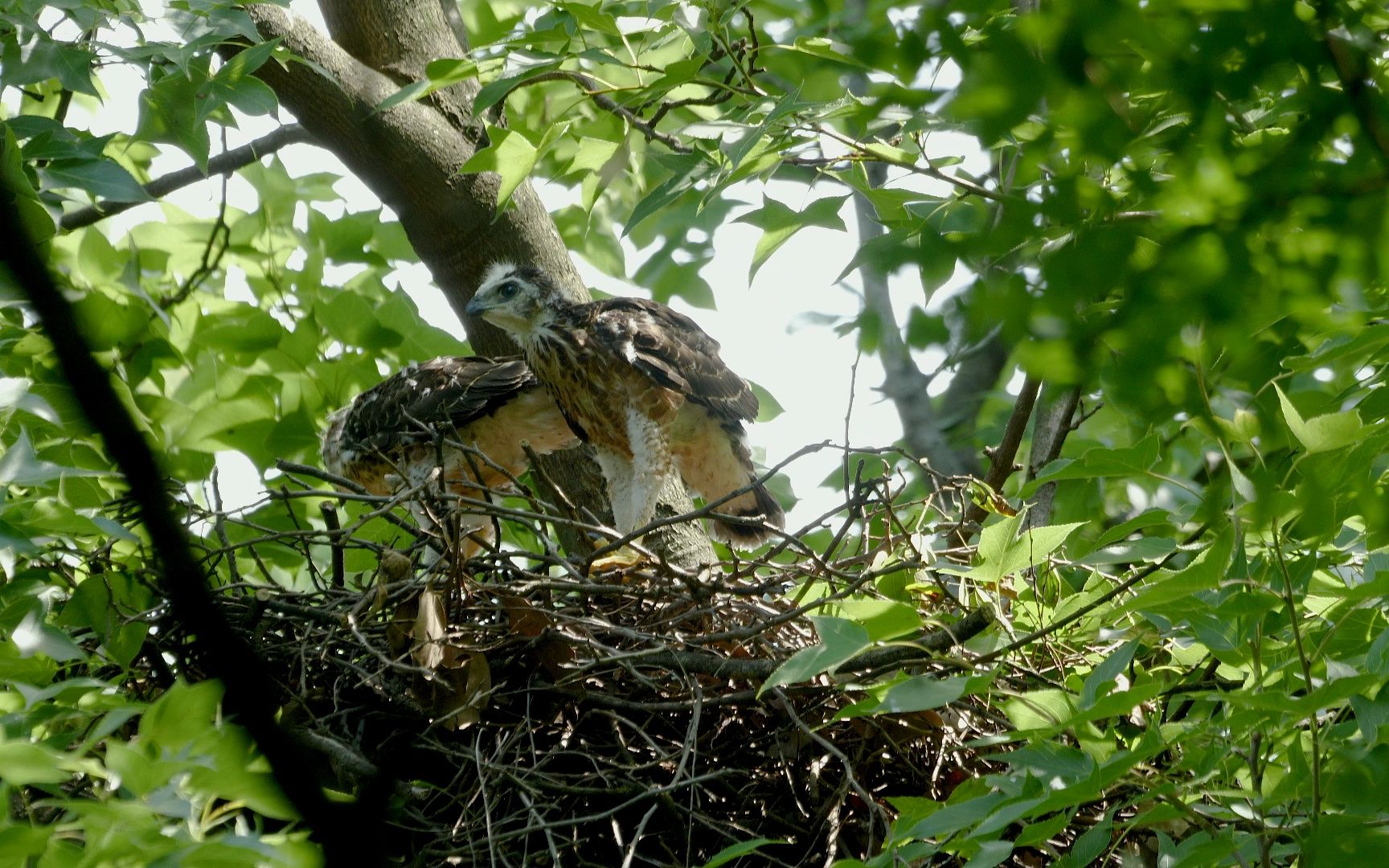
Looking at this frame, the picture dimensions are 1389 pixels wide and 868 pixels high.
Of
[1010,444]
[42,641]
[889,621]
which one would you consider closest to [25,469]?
[42,641]

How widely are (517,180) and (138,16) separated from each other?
46.2 inches

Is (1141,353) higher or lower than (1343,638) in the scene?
higher

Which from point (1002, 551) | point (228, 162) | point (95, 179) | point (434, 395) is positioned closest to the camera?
point (1002, 551)

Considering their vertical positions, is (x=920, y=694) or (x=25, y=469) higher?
(x=25, y=469)

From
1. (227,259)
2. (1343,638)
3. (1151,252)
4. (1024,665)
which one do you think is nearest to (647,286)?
(227,259)

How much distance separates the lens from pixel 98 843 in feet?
4.67

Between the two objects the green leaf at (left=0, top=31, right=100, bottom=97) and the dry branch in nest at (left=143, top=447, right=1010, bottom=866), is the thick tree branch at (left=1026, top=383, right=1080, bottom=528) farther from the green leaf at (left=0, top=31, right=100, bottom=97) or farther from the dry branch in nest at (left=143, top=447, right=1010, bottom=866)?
the green leaf at (left=0, top=31, right=100, bottom=97)

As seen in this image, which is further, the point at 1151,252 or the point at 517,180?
the point at 517,180

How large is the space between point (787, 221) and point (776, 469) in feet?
1.97

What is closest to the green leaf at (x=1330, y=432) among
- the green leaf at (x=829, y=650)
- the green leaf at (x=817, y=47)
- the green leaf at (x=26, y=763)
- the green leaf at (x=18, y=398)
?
the green leaf at (x=829, y=650)

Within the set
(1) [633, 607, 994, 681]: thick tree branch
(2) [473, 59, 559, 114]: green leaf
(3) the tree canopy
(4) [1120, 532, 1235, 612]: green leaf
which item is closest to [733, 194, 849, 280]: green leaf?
(3) the tree canopy

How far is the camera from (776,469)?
8.16 ft

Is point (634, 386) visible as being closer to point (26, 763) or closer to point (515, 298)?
point (515, 298)

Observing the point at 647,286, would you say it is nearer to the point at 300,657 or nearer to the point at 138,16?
the point at 138,16
